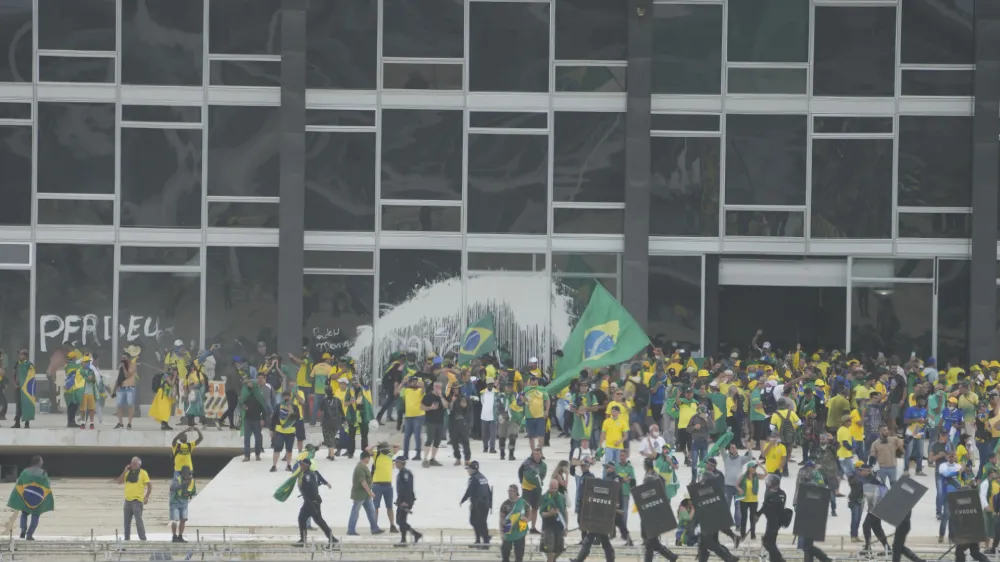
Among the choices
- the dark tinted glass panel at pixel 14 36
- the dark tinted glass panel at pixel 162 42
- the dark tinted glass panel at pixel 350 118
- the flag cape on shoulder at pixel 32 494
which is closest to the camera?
the flag cape on shoulder at pixel 32 494

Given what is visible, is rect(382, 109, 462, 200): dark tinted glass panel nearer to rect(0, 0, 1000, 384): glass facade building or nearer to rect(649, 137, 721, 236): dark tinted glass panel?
rect(0, 0, 1000, 384): glass facade building

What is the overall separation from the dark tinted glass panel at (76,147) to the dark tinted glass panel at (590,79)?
9.92 metres

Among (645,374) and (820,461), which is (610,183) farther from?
(820,461)

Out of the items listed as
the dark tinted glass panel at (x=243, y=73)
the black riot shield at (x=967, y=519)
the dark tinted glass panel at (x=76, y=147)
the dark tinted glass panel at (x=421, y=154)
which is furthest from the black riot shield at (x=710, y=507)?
the dark tinted glass panel at (x=76, y=147)

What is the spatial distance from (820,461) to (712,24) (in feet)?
45.8

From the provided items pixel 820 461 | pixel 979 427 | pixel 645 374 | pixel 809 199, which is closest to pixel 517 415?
pixel 645 374

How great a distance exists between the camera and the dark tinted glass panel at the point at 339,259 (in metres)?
35.4

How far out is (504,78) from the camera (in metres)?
35.6

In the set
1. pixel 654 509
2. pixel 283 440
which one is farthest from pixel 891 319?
pixel 654 509

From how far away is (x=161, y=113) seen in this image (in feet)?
115

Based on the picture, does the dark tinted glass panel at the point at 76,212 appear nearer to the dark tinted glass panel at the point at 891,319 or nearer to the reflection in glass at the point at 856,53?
the reflection in glass at the point at 856,53

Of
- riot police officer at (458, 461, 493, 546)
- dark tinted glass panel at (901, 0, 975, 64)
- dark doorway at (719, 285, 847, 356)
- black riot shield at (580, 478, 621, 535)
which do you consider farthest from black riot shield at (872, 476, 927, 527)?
dark tinted glass panel at (901, 0, 975, 64)

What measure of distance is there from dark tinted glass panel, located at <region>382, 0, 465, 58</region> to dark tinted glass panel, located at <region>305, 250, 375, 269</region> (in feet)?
14.7

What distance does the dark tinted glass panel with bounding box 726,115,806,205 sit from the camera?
3572 cm
